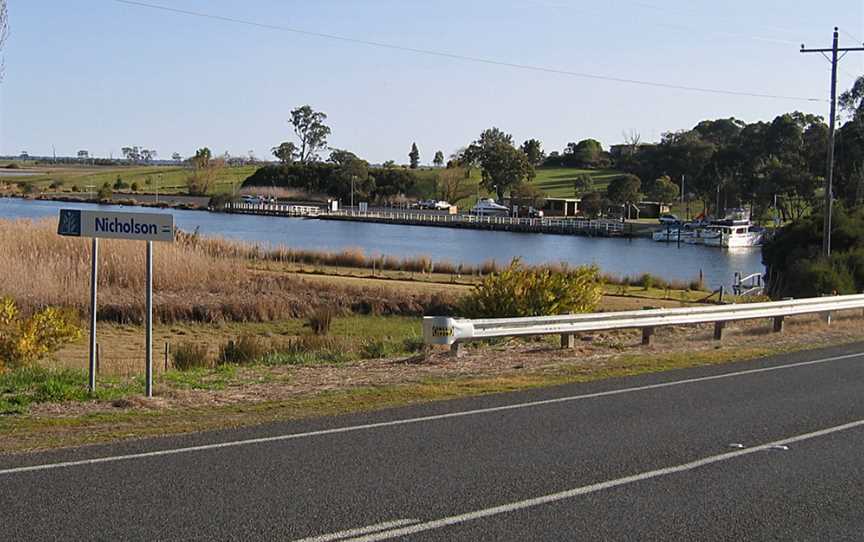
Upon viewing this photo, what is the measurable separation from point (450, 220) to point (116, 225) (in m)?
113

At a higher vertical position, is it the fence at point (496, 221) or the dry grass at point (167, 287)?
the fence at point (496, 221)

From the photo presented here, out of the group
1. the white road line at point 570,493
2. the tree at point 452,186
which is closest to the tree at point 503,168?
the tree at point 452,186

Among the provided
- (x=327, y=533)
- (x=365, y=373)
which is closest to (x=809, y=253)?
(x=365, y=373)

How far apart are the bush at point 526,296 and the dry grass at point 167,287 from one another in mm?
11115

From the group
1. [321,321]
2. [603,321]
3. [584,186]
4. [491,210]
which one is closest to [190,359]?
[603,321]

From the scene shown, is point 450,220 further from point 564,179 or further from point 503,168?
point 564,179

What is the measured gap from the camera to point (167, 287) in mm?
33469

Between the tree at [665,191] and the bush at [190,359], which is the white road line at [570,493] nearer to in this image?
the bush at [190,359]

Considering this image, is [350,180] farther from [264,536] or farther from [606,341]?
[264,536]

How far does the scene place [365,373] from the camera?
48.4 ft

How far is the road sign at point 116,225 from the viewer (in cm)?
1158

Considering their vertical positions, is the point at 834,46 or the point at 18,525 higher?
the point at 834,46

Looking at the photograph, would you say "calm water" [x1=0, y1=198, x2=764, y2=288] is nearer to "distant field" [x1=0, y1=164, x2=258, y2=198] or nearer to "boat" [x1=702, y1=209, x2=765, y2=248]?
"boat" [x1=702, y1=209, x2=765, y2=248]

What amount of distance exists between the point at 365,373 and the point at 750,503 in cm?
774
